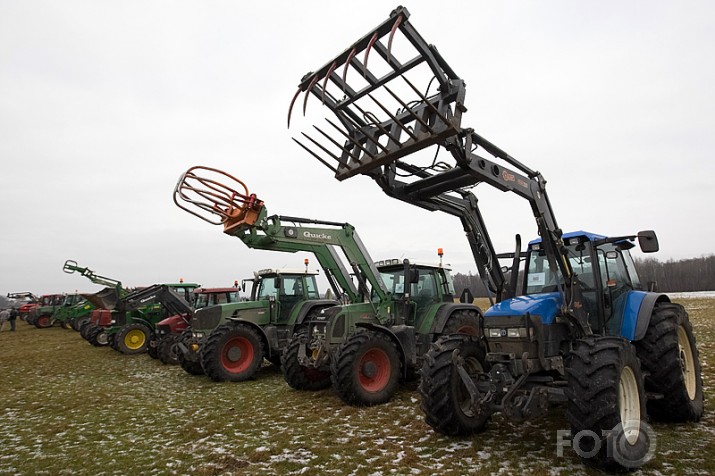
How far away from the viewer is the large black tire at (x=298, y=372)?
7.90 metres

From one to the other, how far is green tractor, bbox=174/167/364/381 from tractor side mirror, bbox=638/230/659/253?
16.3 feet

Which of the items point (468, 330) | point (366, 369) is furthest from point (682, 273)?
point (366, 369)

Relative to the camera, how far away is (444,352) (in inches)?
197

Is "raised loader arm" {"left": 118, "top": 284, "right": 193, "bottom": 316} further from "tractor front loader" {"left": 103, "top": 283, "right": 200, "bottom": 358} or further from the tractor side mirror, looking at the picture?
the tractor side mirror

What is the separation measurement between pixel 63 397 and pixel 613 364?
28.4 feet

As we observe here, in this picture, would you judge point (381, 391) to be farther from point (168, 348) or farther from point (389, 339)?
point (168, 348)

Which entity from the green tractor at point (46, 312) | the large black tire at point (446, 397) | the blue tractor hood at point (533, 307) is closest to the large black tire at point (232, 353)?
the large black tire at point (446, 397)

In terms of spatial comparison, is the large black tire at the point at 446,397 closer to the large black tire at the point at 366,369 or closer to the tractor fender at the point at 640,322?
the tractor fender at the point at 640,322

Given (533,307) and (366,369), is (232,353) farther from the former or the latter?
(533,307)

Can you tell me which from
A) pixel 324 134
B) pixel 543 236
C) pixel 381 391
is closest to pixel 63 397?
pixel 381 391

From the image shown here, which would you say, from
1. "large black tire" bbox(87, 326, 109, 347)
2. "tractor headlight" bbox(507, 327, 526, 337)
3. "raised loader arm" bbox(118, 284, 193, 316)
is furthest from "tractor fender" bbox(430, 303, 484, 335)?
"large black tire" bbox(87, 326, 109, 347)

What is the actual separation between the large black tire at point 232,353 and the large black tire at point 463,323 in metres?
4.00

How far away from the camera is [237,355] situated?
31.3 ft

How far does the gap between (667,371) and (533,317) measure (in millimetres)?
1574
